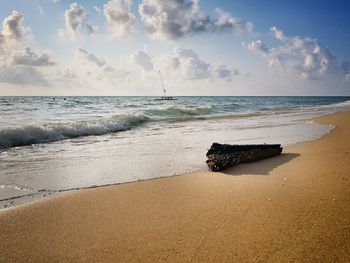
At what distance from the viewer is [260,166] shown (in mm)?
5586

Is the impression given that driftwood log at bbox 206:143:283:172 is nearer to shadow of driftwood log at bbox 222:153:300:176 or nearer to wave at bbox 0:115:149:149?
shadow of driftwood log at bbox 222:153:300:176

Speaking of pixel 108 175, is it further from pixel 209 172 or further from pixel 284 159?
pixel 284 159

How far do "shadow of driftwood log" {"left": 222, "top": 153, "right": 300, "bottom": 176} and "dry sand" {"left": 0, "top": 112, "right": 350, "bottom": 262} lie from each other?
0.40 metres

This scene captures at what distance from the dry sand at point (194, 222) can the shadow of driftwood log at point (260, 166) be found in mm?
396

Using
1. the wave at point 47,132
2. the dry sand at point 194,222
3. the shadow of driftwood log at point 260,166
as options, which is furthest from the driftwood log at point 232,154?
the wave at point 47,132

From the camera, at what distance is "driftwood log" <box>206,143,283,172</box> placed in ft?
17.9

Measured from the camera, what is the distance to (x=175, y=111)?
3023 centimetres

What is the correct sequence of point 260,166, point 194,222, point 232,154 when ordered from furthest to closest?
point 232,154 → point 260,166 → point 194,222

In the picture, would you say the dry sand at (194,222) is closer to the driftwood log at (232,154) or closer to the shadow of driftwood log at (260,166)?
the shadow of driftwood log at (260,166)

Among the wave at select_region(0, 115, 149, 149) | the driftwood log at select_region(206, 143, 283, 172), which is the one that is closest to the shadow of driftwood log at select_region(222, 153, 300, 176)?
the driftwood log at select_region(206, 143, 283, 172)

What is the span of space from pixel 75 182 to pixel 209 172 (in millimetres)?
2435

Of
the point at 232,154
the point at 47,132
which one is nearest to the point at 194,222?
the point at 232,154

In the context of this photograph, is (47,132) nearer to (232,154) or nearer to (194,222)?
(232,154)

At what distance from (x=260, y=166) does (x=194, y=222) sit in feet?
9.58
